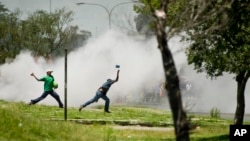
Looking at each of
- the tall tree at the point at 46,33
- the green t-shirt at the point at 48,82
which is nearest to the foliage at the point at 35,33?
the tall tree at the point at 46,33

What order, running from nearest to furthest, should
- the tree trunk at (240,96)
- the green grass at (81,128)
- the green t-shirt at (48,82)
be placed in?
the green grass at (81,128)
the tree trunk at (240,96)
the green t-shirt at (48,82)

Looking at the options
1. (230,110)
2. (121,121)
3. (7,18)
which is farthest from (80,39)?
(121,121)

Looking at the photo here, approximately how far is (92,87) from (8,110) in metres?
37.8

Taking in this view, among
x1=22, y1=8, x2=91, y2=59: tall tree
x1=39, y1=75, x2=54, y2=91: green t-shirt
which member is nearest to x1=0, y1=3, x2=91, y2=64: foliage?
x1=22, y1=8, x2=91, y2=59: tall tree

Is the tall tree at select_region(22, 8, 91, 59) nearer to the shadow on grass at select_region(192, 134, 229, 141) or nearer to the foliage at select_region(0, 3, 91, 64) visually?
the foliage at select_region(0, 3, 91, 64)

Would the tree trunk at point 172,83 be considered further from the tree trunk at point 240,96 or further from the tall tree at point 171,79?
the tree trunk at point 240,96

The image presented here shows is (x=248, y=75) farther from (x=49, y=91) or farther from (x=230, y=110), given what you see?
(x=230, y=110)

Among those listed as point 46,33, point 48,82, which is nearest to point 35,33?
point 46,33

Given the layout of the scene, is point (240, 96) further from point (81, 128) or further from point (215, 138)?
point (81, 128)

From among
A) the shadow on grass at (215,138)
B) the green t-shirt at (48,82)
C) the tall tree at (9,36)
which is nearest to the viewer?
the shadow on grass at (215,138)

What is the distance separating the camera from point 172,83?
9.53m

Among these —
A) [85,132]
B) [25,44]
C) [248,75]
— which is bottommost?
[85,132]

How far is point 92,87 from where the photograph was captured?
53.8 m

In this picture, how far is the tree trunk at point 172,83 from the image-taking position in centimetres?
952
